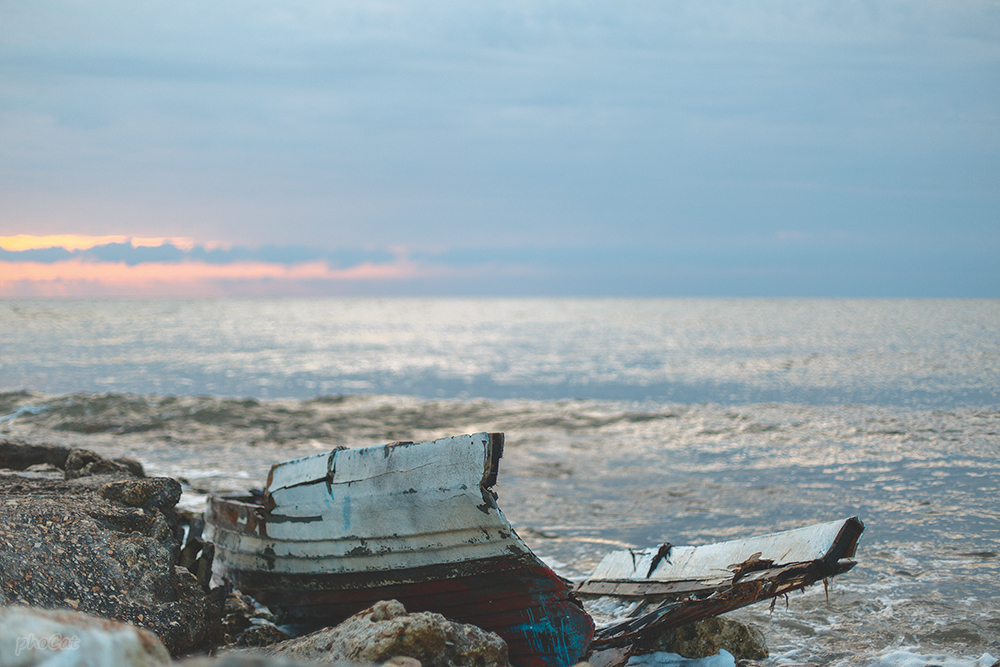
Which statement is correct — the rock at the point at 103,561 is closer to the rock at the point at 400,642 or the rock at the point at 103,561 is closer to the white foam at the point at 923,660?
the rock at the point at 400,642

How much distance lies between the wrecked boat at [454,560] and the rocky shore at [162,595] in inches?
16.3

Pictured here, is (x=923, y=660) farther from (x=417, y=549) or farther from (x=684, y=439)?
(x=684, y=439)

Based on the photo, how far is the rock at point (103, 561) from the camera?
4.36m

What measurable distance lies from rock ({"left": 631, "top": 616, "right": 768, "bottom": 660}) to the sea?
22 centimetres

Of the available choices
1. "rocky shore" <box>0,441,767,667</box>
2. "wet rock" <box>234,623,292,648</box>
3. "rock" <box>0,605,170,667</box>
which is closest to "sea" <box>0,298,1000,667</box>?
Answer: "rocky shore" <box>0,441,767,667</box>

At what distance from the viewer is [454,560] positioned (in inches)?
201

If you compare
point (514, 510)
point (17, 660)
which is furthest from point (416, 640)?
point (514, 510)

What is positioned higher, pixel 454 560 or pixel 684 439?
pixel 454 560

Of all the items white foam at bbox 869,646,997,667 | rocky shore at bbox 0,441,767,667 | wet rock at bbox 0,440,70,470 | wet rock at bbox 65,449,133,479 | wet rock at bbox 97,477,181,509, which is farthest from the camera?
wet rock at bbox 0,440,70,470

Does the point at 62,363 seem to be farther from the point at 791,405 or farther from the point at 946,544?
the point at 946,544

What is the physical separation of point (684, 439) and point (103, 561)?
13448mm

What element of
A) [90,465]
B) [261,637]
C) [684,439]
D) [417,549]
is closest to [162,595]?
[261,637]

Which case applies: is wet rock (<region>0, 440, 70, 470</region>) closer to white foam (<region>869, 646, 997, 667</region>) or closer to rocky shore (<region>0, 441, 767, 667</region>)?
rocky shore (<region>0, 441, 767, 667</region>)

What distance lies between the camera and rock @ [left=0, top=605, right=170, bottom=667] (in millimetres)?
1740
